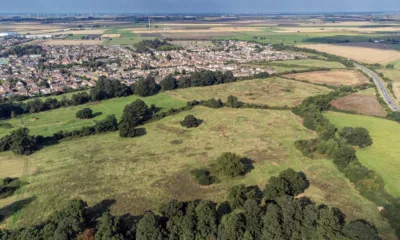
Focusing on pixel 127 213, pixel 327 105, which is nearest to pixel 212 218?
pixel 127 213

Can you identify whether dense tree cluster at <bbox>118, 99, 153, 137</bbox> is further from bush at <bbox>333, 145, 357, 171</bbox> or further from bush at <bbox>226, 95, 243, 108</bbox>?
bush at <bbox>333, 145, 357, 171</bbox>

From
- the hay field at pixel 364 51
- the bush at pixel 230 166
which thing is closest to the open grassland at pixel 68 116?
the bush at pixel 230 166

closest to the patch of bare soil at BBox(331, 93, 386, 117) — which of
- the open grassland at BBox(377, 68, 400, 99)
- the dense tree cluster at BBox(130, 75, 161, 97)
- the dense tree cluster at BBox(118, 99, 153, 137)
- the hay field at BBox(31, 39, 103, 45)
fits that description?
the open grassland at BBox(377, 68, 400, 99)

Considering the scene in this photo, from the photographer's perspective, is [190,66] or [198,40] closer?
[190,66]

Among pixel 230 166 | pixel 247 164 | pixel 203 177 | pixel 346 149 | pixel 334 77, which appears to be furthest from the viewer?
pixel 334 77

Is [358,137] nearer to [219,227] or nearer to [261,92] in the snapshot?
[219,227]

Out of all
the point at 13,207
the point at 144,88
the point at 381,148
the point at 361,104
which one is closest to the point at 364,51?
Answer: the point at 361,104

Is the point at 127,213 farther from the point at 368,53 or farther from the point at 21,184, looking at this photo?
the point at 368,53
